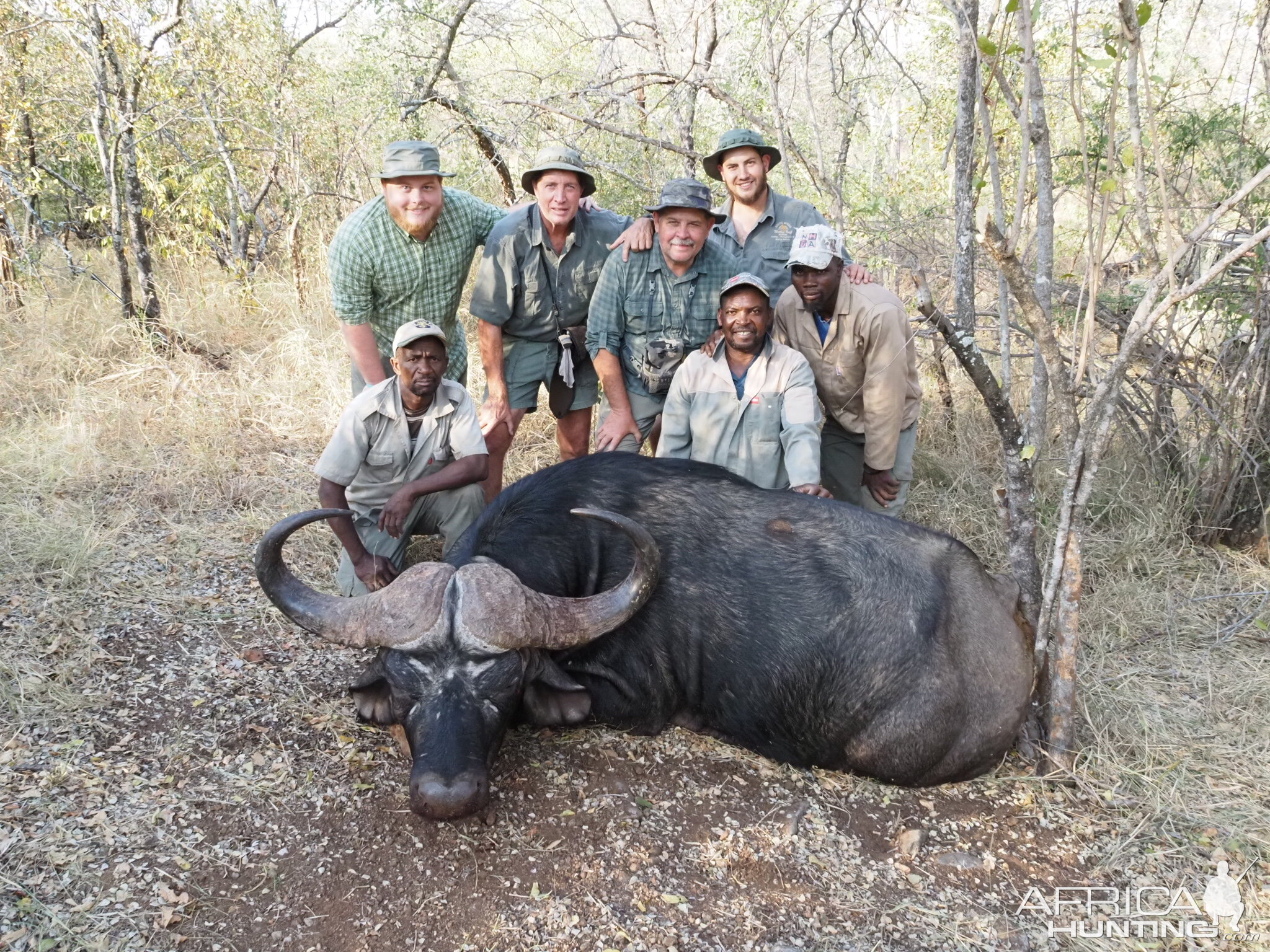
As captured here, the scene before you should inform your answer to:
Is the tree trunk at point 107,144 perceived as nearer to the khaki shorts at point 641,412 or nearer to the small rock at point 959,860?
the khaki shorts at point 641,412

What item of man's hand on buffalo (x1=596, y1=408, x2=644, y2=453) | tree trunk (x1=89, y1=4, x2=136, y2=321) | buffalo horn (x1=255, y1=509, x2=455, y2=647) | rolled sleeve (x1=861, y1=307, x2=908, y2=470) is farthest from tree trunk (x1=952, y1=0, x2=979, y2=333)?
tree trunk (x1=89, y1=4, x2=136, y2=321)

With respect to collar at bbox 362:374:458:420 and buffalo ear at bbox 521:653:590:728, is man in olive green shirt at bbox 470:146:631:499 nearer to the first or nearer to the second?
collar at bbox 362:374:458:420

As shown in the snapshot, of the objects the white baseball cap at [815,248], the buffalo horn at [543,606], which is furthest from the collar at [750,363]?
the buffalo horn at [543,606]

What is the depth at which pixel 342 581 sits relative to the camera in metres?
4.64

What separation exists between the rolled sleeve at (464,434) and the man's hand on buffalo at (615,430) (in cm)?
74

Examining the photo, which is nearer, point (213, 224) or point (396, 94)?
point (213, 224)

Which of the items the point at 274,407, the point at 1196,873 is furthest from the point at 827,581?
the point at 274,407

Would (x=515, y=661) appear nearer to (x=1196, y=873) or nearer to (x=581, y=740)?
(x=581, y=740)

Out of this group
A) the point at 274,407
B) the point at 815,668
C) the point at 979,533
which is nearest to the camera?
the point at 815,668

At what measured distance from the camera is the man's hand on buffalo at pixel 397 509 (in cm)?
438

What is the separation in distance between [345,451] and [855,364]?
268cm

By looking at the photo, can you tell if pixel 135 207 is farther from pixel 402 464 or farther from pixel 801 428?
pixel 801 428

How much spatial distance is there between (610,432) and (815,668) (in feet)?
6.43

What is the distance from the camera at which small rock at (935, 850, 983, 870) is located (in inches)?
127
